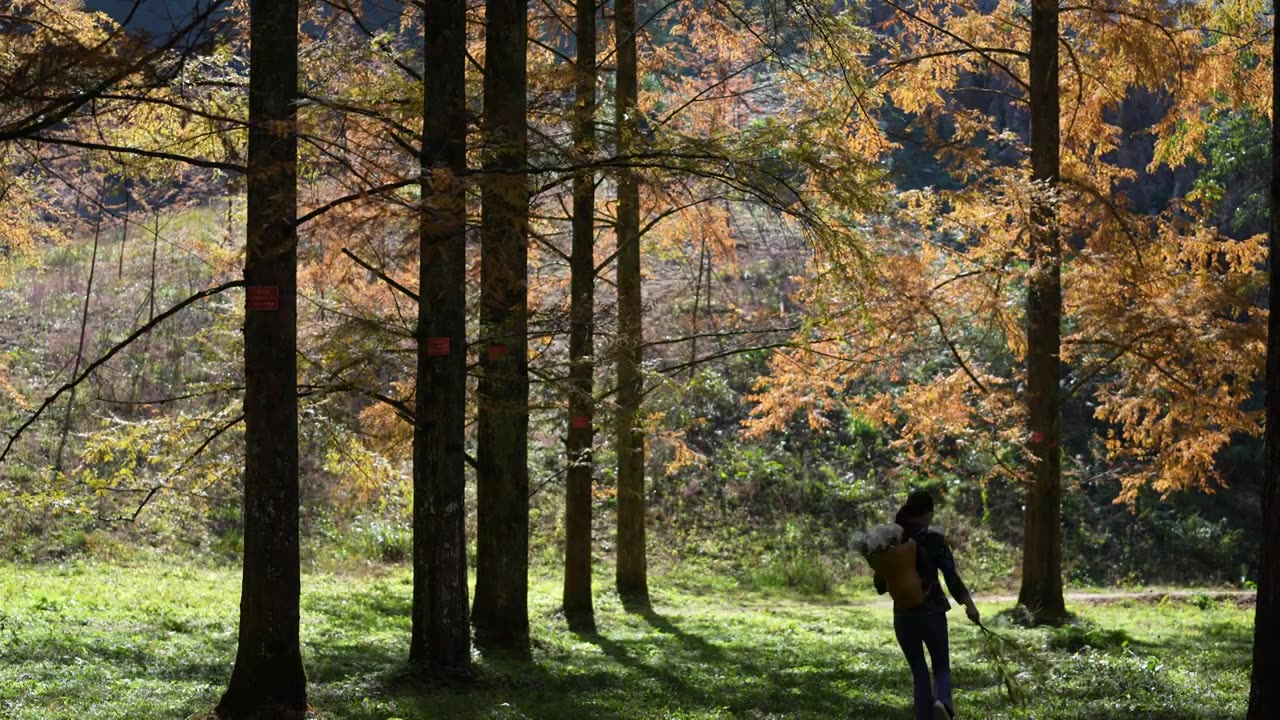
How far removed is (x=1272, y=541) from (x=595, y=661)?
6506mm

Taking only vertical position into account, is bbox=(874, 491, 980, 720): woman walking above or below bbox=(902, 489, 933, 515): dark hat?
below

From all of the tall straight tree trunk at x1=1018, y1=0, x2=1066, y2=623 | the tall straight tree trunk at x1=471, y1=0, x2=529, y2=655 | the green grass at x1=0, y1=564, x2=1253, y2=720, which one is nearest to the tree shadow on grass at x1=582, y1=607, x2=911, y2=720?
the green grass at x1=0, y1=564, x2=1253, y2=720

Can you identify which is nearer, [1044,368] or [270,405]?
[270,405]

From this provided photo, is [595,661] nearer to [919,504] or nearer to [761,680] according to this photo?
[761,680]

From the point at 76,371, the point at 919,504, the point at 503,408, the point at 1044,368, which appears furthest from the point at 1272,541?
the point at 76,371

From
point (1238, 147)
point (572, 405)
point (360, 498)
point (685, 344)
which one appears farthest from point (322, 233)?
point (1238, 147)

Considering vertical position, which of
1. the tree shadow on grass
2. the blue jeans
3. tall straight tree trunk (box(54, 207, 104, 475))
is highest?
tall straight tree trunk (box(54, 207, 104, 475))

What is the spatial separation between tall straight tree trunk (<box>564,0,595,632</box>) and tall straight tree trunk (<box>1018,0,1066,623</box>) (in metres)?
5.40

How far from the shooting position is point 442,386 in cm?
868

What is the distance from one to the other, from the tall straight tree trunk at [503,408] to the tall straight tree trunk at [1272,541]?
571cm

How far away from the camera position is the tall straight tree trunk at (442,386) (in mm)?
8578

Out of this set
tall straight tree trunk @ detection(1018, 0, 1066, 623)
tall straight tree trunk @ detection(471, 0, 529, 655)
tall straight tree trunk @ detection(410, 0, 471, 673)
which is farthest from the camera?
tall straight tree trunk @ detection(1018, 0, 1066, 623)

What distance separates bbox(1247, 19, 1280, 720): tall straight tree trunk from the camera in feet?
20.9

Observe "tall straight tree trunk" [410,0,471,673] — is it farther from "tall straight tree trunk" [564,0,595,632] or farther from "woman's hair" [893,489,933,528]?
"woman's hair" [893,489,933,528]
